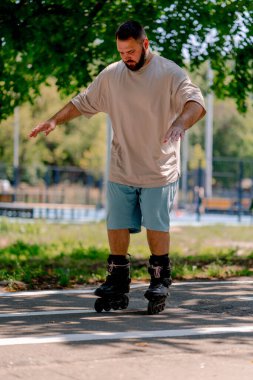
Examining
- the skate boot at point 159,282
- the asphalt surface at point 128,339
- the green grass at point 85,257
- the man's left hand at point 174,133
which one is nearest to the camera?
the asphalt surface at point 128,339

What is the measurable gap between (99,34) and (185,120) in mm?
6866

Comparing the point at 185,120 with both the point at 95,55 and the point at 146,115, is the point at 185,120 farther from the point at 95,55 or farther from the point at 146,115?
the point at 95,55

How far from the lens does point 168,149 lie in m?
6.06

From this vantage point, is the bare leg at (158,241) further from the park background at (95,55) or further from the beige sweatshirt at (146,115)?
the park background at (95,55)

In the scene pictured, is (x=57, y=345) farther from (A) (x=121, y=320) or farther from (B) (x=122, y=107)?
(B) (x=122, y=107)

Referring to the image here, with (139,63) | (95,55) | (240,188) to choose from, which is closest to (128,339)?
(139,63)

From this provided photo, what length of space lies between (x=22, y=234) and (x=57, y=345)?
15.0 m

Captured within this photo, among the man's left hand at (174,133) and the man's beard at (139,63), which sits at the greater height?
the man's beard at (139,63)

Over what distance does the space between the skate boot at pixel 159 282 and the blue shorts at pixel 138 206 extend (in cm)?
23

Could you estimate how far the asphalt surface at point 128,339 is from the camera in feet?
14.0

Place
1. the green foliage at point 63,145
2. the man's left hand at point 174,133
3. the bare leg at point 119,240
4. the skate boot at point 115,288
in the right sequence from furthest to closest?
the green foliage at point 63,145 < the bare leg at point 119,240 < the skate boot at point 115,288 < the man's left hand at point 174,133

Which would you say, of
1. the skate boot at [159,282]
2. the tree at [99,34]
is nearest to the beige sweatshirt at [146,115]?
the skate boot at [159,282]

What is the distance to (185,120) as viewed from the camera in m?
5.71

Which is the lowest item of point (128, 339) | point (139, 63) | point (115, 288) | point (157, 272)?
point (128, 339)
